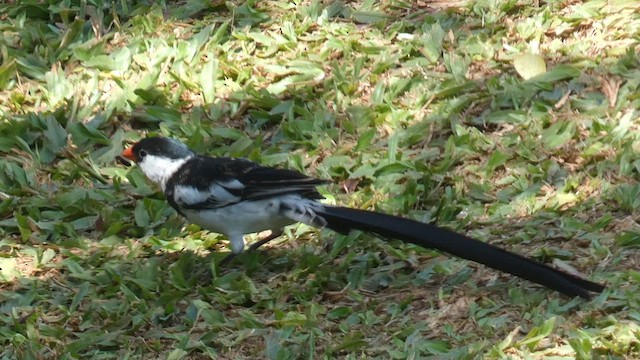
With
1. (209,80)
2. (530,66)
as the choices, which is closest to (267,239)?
(209,80)

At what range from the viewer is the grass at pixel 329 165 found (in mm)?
5320

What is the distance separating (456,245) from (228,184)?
4.19 ft

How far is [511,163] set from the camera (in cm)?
671

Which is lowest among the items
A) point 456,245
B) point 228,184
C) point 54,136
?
point 54,136

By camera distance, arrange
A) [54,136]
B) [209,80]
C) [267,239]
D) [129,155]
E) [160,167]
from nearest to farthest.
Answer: [267,239], [160,167], [129,155], [54,136], [209,80]

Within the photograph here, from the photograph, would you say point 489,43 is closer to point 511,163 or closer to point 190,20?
point 511,163

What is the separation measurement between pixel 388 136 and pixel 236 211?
4.82 feet

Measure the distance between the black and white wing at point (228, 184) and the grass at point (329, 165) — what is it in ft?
1.09

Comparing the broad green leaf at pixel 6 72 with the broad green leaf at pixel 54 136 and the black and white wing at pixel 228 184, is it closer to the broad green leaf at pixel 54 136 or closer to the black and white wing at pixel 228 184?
the broad green leaf at pixel 54 136

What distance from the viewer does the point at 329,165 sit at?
6.90 metres

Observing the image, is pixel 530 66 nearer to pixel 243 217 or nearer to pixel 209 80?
pixel 209 80

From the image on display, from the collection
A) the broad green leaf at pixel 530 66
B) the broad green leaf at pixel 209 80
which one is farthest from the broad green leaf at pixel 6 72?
the broad green leaf at pixel 530 66

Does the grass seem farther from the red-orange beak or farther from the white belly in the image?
the red-orange beak

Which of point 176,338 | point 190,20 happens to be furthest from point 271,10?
point 176,338
